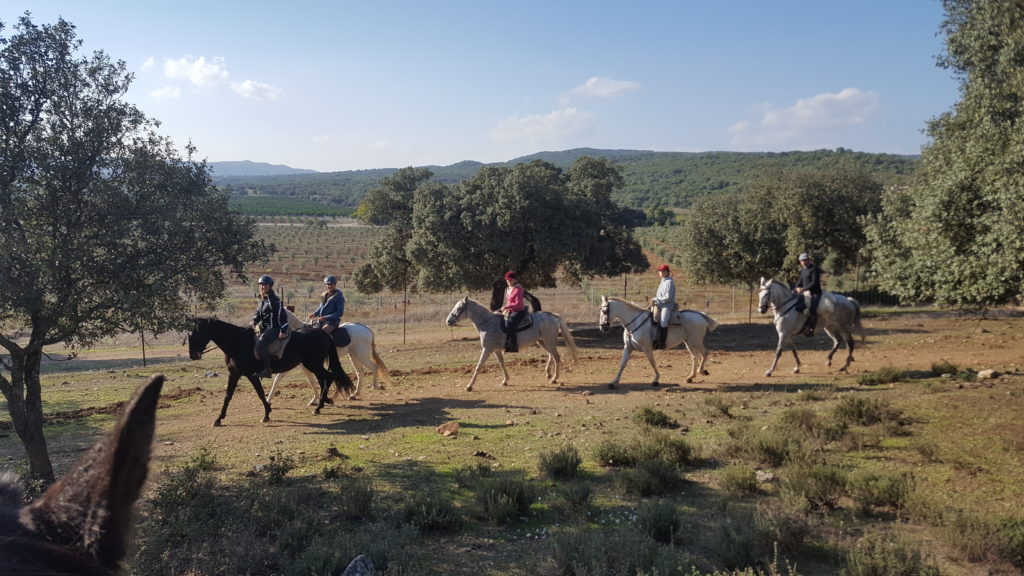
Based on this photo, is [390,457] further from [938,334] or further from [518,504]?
[938,334]

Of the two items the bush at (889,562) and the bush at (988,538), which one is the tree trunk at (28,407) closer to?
the bush at (889,562)

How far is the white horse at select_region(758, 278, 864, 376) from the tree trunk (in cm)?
1516

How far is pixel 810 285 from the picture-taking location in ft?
53.3

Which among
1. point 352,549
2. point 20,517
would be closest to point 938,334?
point 352,549

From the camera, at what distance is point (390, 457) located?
32.0ft

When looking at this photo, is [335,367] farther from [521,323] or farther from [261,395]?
[521,323]

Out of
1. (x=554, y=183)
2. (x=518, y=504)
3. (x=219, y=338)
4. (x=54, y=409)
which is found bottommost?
(x=54, y=409)

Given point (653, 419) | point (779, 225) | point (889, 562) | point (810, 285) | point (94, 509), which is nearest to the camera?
point (94, 509)

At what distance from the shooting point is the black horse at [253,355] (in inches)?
481

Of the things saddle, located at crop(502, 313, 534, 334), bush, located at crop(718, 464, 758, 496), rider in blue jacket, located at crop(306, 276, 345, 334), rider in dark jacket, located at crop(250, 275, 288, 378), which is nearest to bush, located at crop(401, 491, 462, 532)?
bush, located at crop(718, 464, 758, 496)

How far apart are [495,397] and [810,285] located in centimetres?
901

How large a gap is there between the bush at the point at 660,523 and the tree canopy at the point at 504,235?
55.2 feet

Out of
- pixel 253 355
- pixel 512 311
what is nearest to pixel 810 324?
pixel 512 311

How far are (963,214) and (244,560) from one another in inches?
434
